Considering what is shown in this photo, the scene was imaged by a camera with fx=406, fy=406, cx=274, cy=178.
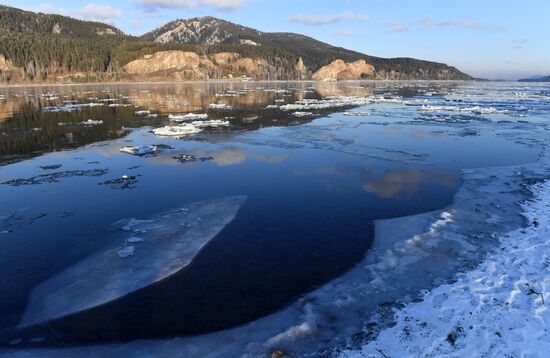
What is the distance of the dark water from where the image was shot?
7.68 m

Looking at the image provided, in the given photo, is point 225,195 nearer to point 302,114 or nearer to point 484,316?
point 484,316

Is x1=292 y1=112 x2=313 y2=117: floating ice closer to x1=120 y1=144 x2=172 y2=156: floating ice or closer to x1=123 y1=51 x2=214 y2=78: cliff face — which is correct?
x1=120 y1=144 x2=172 y2=156: floating ice

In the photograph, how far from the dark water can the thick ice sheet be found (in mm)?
288

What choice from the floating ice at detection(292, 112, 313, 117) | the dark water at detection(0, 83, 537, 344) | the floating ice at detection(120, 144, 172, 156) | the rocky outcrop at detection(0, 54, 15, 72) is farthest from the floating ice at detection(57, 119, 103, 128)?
the rocky outcrop at detection(0, 54, 15, 72)

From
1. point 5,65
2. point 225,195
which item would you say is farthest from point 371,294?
point 5,65

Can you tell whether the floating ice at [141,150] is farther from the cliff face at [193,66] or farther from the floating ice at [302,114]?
the cliff face at [193,66]

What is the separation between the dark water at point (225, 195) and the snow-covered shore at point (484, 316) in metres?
2.03

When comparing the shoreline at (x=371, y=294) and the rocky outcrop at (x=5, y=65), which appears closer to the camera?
the shoreline at (x=371, y=294)

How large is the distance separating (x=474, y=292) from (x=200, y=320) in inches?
204

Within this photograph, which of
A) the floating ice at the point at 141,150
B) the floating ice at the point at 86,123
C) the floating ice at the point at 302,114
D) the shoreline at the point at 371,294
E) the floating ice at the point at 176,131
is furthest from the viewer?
the floating ice at the point at 302,114

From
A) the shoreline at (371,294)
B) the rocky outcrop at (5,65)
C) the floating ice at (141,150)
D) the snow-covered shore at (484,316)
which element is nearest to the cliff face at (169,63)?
the rocky outcrop at (5,65)

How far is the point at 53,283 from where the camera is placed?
8.27 metres

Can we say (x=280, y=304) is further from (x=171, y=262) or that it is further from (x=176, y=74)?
(x=176, y=74)

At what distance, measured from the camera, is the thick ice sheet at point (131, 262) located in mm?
7688
